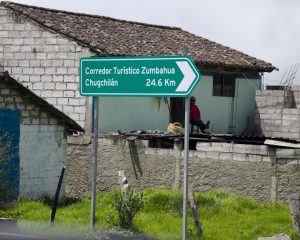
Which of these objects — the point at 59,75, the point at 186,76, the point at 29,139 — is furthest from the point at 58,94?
the point at 186,76

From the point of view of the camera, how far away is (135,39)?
22.4 metres

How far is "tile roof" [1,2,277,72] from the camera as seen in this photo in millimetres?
20328

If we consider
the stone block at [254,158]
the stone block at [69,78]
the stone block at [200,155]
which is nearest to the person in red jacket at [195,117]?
the stone block at [69,78]

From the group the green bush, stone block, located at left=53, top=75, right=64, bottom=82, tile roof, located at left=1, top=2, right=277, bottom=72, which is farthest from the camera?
tile roof, located at left=1, top=2, right=277, bottom=72

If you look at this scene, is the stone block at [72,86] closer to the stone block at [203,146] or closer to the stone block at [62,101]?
the stone block at [62,101]

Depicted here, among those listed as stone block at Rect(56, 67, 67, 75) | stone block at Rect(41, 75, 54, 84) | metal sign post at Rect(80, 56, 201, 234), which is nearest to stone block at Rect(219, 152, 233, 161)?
metal sign post at Rect(80, 56, 201, 234)

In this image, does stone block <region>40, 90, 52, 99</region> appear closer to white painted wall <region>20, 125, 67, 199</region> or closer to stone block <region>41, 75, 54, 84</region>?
stone block <region>41, 75, 54, 84</region>

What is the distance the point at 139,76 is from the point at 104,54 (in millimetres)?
9907

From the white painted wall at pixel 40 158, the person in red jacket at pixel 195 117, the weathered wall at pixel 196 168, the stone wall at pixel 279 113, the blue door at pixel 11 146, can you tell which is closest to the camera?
the weathered wall at pixel 196 168

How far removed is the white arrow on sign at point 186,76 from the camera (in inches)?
351

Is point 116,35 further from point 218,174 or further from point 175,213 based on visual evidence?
point 175,213

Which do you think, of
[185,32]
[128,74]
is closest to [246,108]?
[185,32]

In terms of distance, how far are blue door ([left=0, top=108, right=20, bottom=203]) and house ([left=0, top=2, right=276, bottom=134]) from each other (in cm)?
408

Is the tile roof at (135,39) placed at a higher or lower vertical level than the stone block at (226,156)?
higher
